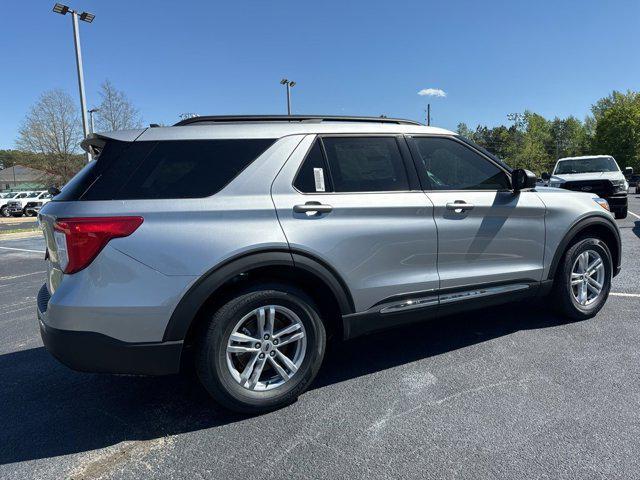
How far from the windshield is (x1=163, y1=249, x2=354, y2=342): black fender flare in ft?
42.0

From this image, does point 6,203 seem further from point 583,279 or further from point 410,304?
point 583,279

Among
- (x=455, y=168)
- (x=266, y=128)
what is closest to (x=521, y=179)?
(x=455, y=168)

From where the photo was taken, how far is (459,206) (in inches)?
139

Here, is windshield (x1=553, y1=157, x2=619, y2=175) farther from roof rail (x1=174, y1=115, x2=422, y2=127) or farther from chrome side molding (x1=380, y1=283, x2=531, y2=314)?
roof rail (x1=174, y1=115, x2=422, y2=127)

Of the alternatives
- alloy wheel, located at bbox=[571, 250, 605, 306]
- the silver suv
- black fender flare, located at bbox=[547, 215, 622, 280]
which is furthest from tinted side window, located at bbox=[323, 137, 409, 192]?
alloy wheel, located at bbox=[571, 250, 605, 306]

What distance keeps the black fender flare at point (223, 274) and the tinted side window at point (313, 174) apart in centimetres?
46

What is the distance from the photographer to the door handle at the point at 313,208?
293cm

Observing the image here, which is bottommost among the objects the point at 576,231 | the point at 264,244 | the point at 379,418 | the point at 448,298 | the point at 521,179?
the point at 379,418

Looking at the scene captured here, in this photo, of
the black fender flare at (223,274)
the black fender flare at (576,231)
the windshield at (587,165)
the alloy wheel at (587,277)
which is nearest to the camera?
the black fender flare at (223,274)

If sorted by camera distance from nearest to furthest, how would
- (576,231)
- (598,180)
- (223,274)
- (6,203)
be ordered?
(223,274)
(576,231)
(598,180)
(6,203)

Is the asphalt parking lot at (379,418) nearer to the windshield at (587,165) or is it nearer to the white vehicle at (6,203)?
the windshield at (587,165)

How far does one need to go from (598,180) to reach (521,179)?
1007 cm

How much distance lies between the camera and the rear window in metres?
2.67

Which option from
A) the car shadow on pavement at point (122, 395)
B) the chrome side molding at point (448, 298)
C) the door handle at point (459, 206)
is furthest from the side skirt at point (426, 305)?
the door handle at point (459, 206)
